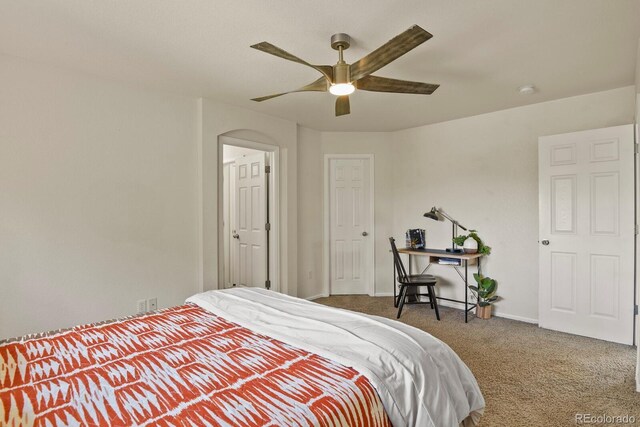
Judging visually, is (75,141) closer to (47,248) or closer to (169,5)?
(47,248)

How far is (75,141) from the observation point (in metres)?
2.81

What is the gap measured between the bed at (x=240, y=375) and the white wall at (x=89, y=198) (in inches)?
48.1

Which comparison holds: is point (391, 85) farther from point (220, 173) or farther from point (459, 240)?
point (459, 240)

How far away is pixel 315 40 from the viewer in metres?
Answer: 2.33

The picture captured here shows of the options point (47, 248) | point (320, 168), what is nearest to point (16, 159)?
point (47, 248)

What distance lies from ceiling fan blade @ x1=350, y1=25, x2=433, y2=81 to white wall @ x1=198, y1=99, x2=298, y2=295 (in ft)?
6.49

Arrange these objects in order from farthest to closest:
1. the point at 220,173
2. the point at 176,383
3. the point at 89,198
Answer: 1. the point at 220,173
2. the point at 89,198
3. the point at 176,383

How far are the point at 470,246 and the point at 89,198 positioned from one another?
13.0ft

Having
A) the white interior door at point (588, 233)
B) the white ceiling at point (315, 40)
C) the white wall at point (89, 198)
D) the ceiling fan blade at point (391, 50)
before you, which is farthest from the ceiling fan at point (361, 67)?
the white interior door at point (588, 233)

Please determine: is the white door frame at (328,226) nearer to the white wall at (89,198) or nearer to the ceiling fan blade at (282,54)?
the white wall at (89,198)

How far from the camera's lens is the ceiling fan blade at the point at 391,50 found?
175 cm

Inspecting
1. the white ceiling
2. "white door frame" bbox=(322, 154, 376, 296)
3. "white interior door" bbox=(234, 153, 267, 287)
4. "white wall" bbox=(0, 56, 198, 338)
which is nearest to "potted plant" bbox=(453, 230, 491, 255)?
"white door frame" bbox=(322, 154, 376, 296)

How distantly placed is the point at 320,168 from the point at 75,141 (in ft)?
9.62

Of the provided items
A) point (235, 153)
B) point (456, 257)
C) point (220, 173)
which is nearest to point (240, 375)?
point (220, 173)
